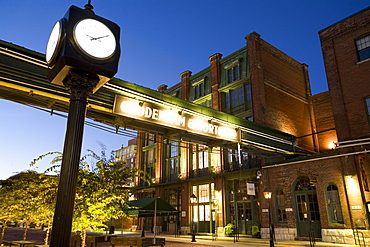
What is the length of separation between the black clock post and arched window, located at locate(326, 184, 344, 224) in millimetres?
17042

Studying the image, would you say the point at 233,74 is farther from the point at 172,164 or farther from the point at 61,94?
the point at 61,94

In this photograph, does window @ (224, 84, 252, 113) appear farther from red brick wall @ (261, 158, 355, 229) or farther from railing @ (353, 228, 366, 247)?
railing @ (353, 228, 366, 247)

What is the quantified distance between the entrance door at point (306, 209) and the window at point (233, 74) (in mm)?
11168

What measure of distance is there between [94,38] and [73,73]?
20.3 inches

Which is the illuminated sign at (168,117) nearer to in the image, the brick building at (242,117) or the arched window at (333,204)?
the arched window at (333,204)

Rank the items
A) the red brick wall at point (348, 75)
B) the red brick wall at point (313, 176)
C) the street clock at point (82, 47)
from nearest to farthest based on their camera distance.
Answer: the street clock at point (82, 47)
the red brick wall at point (313, 176)
the red brick wall at point (348, 75)

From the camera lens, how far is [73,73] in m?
3.51

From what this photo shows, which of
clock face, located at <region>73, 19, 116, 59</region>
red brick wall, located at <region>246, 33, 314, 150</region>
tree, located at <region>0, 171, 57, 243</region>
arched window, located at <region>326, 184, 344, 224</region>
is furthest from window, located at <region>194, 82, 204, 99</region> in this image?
clock face, located at <region>73, 19, 116, 59</region>

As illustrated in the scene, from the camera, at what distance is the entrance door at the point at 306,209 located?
17797mm

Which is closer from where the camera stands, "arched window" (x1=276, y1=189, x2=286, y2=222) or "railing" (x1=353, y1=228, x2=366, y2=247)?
"railing" (x1=353, y1=228, x2=366, y2=247)

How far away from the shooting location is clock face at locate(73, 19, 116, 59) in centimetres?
349

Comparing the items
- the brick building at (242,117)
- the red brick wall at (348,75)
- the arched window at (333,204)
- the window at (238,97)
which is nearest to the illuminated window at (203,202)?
the brick building at (242,117)

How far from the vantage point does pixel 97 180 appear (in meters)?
10.1

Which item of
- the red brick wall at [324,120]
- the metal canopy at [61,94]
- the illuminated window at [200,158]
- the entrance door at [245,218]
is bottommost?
the entrance door at [245,218]
